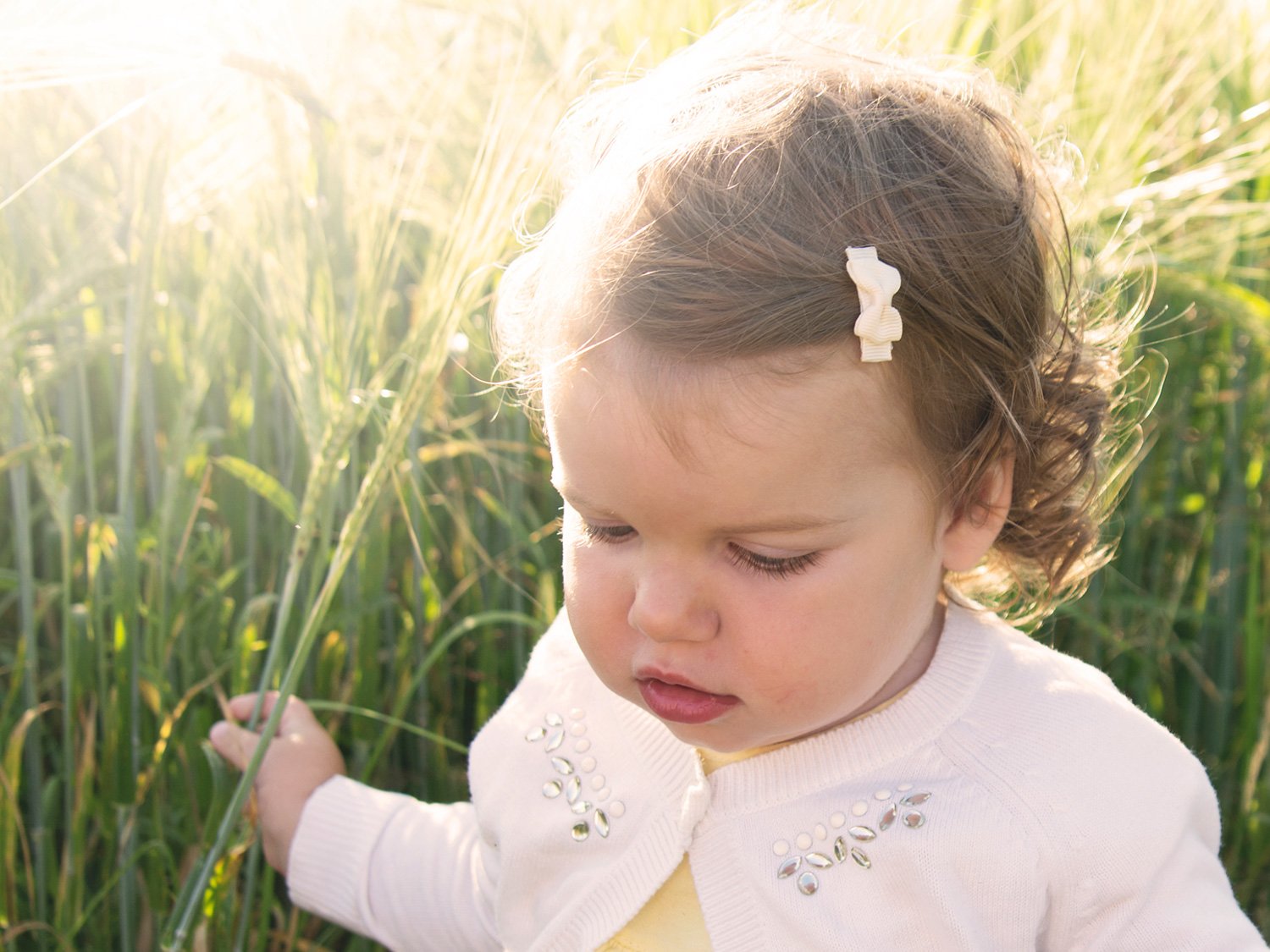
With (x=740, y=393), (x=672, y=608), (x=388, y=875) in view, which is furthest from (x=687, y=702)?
(x=388, y=875)

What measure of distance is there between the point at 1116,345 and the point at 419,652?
72 cm

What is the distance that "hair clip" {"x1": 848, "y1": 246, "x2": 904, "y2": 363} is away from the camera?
2.59 feet

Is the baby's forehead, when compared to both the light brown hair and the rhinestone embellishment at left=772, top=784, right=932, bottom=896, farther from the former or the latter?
the rhinestone embellishment at left=772, top=784, right=932, bottom=896

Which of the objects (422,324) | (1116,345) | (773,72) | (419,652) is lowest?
(419,652)

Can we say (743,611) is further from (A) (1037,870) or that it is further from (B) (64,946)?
(B) (64,946)

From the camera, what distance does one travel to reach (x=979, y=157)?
0.90 metres

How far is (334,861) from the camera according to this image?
116 cm

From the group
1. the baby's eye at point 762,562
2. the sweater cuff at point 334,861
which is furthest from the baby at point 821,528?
the sweater cuff at point 334,861

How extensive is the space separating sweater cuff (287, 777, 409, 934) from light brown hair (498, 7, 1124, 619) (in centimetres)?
45

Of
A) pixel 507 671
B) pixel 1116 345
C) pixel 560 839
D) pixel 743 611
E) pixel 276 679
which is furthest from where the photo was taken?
pixel 507 671

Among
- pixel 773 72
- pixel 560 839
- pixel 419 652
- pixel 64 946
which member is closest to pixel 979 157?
pixel 773 72

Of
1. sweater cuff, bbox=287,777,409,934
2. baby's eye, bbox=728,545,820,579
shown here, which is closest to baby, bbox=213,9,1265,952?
baby's eye, bbox=728,545,820,579

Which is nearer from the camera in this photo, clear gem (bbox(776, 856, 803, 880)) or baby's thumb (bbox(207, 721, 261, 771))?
clear gem (bbox(776, 856, 803, 880))

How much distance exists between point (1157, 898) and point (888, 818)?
A: 17cm
